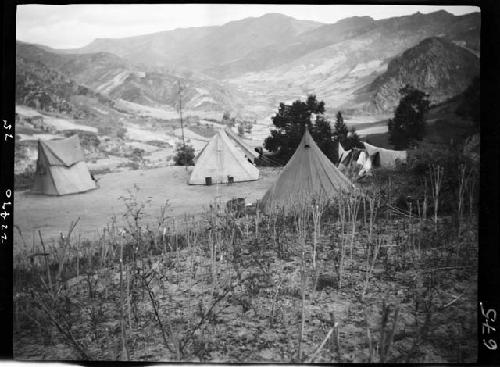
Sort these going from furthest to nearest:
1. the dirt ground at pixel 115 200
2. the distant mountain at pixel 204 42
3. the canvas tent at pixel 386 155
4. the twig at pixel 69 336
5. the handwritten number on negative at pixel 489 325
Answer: the canvas tent at pixel 386 155 → the distant mountain at pixel 204 42 → the dirt ground at pixel 115 200 → the handwritten number on negative at pixel 489 325 → the twig at pixel 69 336

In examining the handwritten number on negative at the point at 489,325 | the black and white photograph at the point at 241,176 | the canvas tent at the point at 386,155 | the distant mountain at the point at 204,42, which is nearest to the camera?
the black and white photograph at the point at 241,176

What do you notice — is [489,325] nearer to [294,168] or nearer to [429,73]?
[294,168]

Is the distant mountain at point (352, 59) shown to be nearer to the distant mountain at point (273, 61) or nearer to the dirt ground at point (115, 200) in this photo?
the distant mountain at point (273, 61)

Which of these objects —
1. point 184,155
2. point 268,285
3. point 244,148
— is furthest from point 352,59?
point 268,285

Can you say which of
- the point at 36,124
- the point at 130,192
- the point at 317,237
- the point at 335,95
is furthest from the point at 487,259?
the point at 36,124

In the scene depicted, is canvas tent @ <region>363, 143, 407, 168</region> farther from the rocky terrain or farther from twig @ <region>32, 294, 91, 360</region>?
twig @ <region>32, 294, 91, 360</region>

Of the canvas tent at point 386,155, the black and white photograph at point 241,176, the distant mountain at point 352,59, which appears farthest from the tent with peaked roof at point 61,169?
the canvas tent at point 386,155
